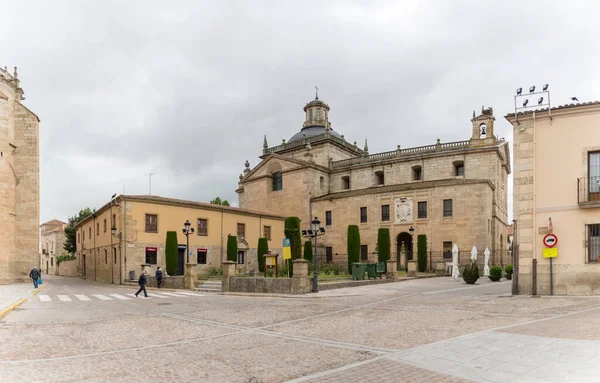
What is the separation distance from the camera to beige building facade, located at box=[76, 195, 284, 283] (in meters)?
29.0

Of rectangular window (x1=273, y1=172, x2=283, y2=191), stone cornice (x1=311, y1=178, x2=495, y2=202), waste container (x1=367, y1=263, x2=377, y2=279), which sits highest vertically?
rectangular window (x1=273, y1=172, x2=283, y2=191)

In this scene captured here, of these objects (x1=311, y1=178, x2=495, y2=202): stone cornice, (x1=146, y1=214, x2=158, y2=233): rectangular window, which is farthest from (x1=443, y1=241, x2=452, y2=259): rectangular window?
(x1=146, y1=214, x2=158, y2=233): rectangular window

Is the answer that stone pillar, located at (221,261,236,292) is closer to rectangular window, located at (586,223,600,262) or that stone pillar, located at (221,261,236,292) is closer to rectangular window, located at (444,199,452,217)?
rectangular window, located at (586,223,600,262)

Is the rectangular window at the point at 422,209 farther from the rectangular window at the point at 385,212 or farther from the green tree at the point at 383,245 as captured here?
the green tree at the point at 383,245

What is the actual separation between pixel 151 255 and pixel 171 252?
2804 millimetres

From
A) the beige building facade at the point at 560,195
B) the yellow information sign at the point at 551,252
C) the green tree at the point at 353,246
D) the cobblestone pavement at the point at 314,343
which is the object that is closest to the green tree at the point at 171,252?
the green tree at the point at 353,246

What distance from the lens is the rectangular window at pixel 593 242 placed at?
14484 mm

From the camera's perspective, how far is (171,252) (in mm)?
28312

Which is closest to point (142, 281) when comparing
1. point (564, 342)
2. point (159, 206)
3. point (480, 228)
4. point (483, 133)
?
point (159, 206)

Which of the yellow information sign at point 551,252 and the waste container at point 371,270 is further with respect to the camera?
the waste container at point 371,270

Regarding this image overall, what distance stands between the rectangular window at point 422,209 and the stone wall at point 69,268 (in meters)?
37.2

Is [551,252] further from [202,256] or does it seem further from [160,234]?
[160,234]

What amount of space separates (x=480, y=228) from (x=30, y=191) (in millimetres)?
37032

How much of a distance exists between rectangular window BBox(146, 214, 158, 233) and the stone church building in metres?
18.3
